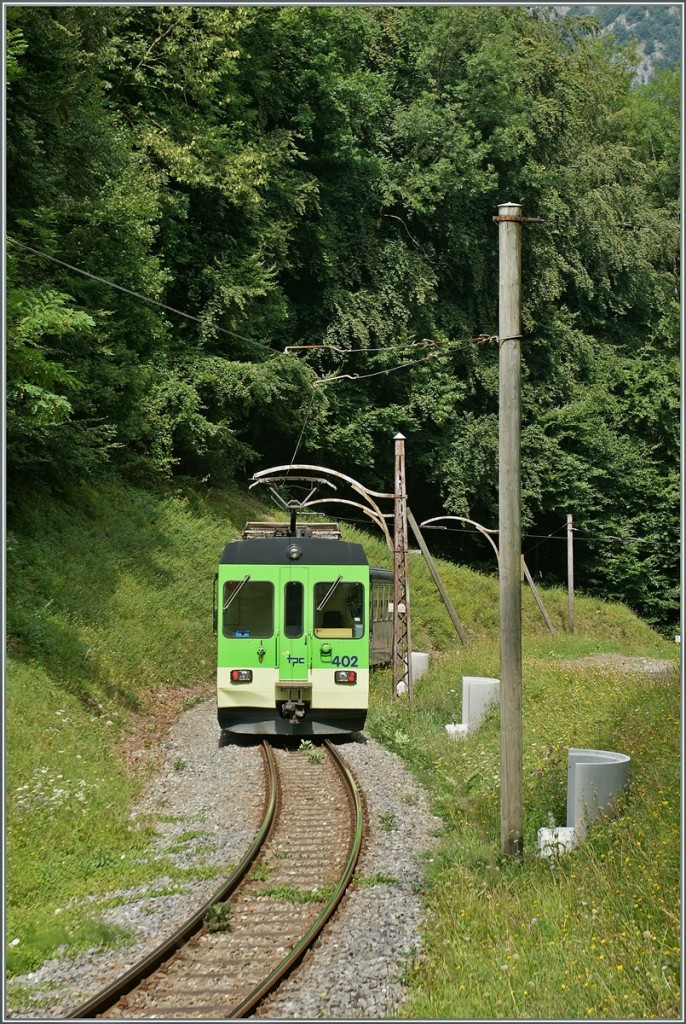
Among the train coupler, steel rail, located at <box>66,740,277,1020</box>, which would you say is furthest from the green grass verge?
the train coupler

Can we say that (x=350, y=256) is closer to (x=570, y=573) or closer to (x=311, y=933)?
(x=570, y=573)

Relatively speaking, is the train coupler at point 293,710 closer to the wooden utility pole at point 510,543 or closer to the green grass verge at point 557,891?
the green grass verge at point 557,891

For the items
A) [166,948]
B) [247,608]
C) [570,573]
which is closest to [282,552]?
[247,608]

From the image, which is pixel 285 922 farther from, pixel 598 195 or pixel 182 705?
pixel 598 195

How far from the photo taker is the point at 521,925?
785 centimetres

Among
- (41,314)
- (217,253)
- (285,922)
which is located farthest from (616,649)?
(285,922)

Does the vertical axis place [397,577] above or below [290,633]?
above

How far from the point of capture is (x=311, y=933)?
8219 millimetres

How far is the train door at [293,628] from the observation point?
53.8 feet

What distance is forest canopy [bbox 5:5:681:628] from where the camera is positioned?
70.6ft

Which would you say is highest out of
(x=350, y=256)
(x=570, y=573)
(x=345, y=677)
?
(x=350, y=256)

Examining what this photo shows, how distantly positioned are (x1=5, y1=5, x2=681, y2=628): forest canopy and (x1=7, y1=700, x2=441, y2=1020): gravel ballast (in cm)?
589

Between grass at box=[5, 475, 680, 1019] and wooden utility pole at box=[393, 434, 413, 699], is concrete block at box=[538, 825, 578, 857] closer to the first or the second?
grass at box=[5, 475, 680, 1019]

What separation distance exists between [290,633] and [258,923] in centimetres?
785
